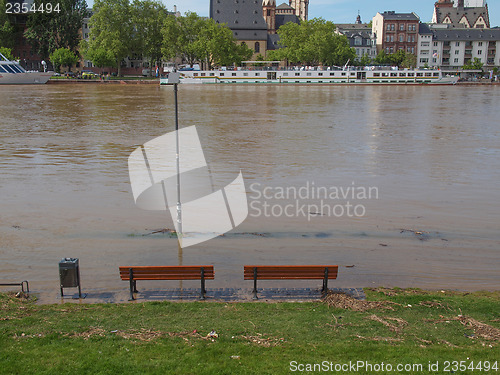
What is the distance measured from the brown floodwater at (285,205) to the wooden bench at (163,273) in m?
0.74

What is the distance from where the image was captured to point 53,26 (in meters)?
87.8

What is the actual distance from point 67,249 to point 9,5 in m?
92.8

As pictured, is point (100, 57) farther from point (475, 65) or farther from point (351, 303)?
point (351, 303)

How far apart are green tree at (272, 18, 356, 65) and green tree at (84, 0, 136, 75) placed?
2988cm

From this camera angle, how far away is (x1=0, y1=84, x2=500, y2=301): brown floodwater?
33.3 ft

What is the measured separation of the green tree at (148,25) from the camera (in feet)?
308

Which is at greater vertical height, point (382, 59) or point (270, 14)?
point (270, 14)

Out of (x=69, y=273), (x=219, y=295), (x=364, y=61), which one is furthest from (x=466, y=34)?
(x=69, y=273)

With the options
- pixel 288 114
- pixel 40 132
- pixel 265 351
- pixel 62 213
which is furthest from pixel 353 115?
pixel 265 351

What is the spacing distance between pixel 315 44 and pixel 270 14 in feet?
102

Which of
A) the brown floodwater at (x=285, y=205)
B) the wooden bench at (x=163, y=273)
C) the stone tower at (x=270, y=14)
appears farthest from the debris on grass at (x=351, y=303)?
the stone tower at (x=270, y=14)

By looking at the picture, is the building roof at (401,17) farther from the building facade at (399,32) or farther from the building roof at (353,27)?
the building roof at (353,27)

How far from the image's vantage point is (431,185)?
55.7ft

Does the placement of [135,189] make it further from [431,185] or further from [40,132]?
[40,132]
